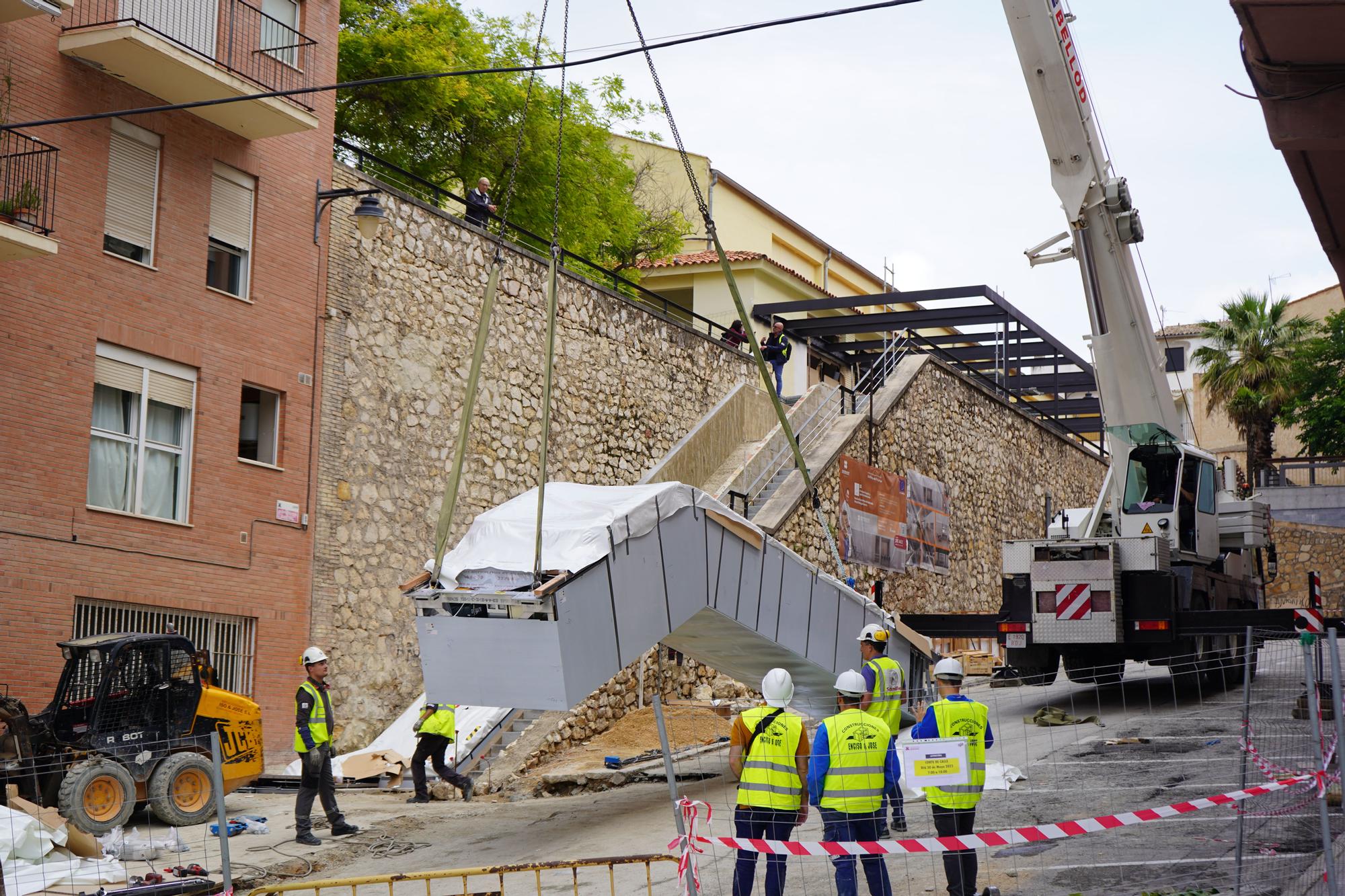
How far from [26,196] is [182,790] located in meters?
6.66

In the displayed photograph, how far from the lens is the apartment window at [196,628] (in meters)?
15.9

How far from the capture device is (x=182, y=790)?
1416 cm

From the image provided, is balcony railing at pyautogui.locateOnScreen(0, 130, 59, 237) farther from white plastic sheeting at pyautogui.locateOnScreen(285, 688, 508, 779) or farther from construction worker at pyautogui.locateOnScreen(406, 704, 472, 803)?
white plastic sheeting at pyautogui.locateOnScreen(285, 688, 508, 779)

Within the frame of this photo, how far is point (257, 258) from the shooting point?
18.5 metres

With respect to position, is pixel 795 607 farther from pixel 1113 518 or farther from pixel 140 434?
pixel 140 434

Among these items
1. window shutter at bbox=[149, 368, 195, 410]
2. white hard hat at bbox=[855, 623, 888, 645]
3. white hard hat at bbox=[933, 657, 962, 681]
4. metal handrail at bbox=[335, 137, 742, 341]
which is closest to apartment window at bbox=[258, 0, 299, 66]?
metal handrail at bbox=[335, 137, 742, 341]

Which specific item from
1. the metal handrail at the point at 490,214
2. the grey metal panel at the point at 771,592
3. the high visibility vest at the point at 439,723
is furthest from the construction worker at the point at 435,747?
the metal handrail at the point at 490,214

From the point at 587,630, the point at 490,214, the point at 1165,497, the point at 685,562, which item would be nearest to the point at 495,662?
the point at 587,630

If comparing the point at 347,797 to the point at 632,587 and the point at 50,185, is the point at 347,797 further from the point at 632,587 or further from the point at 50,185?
the point at 50,185

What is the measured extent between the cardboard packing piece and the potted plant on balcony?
21.1 ft

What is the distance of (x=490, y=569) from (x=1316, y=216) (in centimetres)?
698

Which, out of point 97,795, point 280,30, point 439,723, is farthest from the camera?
point 280,30

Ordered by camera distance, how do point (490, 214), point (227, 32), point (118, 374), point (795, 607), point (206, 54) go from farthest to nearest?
point (490, 214)
point (227, 32)
point (206, 54)
point (118, 374)
point (795, 607)

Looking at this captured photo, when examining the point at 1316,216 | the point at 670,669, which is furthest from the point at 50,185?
the point at 1316,216
